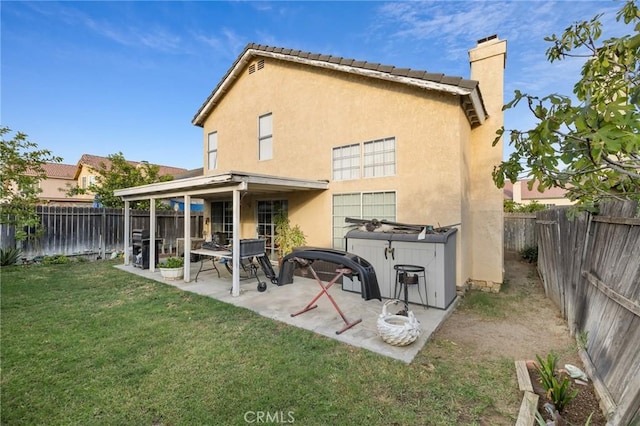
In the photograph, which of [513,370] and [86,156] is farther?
[86,156]

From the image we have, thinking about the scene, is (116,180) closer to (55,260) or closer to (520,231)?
(55,260)

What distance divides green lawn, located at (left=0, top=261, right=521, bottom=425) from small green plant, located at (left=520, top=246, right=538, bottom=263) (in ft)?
30.9

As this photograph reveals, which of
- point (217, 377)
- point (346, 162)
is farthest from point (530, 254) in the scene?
point (217, 377)

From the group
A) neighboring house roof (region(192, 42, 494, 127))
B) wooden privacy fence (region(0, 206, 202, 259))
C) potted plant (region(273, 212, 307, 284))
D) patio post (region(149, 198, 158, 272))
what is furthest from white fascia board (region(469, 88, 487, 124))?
wooden privacy fence (region(0, 206, 202, 259))

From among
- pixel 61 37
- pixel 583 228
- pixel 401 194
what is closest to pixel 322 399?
pixel 583 228

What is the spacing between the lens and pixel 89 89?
11.5 metres

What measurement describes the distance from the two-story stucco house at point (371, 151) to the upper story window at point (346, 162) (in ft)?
0.10

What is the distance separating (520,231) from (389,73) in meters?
9.25

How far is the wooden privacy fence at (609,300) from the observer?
8.53 ft

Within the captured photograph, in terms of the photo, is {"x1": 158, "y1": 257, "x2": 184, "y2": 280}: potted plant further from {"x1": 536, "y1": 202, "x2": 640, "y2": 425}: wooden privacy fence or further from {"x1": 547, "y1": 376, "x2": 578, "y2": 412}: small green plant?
{"x1": 536, "y1": 202, "x2": 640, "y2": 425}: wooden privacy fence

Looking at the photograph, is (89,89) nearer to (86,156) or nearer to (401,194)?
(401,194)

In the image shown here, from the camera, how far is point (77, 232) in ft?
38.8

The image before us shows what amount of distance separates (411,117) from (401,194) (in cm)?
195

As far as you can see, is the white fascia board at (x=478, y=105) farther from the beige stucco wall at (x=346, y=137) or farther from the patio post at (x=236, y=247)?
the patio post at (x=236, y=247)
